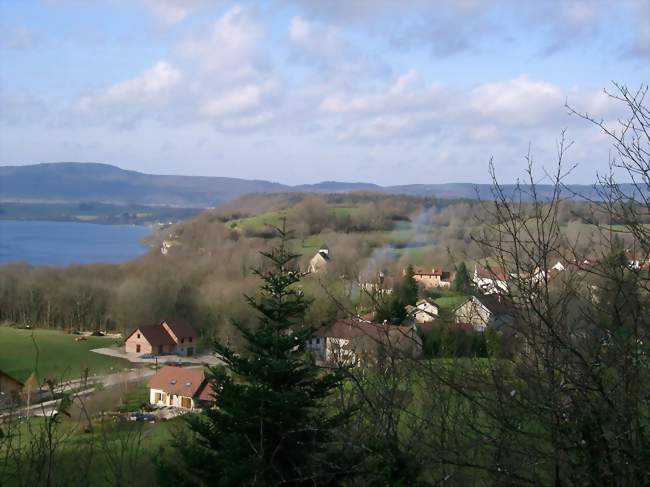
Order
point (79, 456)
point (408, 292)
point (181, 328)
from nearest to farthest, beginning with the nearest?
point (79, 456) → point (408, 292) → point (181, 328)

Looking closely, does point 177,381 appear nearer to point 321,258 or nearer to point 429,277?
point 321,258

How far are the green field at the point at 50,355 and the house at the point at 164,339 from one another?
1.07 metres

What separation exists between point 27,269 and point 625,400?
2665 centimetres

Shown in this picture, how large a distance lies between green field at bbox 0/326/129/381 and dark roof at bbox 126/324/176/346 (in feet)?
4.17

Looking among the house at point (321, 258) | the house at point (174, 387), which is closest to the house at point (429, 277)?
the house at point (321, 258)

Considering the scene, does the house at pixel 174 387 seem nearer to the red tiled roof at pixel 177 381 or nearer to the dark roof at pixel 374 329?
the red tiled roof at pixel 177 381

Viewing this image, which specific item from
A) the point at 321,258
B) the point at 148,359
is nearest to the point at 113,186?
the point at 321,258

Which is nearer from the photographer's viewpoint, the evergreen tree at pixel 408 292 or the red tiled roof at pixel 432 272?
the evergreen tree at pixel 408 292

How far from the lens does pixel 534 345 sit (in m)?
2.10

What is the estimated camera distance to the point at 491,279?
7.86 ft

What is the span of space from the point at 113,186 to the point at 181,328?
7124cm

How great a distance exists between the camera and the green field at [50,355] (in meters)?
16.7

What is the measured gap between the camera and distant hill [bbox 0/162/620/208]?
3127 inches

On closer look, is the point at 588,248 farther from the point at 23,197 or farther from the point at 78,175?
the point at 78,175
